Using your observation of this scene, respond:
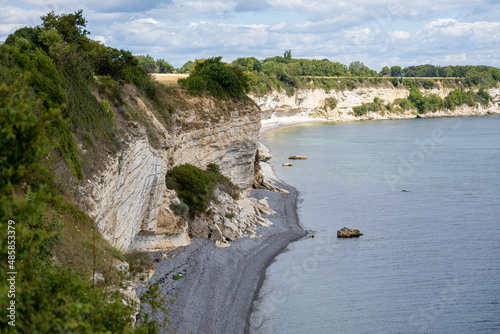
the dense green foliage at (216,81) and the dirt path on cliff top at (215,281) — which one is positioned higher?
the dense green foliage at (216,81)

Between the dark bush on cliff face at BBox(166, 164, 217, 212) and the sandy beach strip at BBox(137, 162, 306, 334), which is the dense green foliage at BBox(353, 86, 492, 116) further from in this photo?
the sandy beach strip at BBox(137, 162, 306, 334)

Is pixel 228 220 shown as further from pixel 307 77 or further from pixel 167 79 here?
pixel 307 77

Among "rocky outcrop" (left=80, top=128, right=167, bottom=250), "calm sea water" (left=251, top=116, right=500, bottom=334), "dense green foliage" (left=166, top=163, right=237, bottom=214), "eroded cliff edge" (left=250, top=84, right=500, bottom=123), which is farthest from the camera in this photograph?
"eroded cliff edge" (left=250, top=84, right=500, bottom=123)

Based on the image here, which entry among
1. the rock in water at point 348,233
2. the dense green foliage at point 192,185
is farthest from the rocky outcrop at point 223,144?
the rock in water at point 348,233

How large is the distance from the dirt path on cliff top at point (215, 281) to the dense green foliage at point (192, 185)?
286cm

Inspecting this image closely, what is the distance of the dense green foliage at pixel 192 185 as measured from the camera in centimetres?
3189

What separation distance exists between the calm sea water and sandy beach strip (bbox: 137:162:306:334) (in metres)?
0.95

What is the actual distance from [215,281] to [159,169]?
7440 millimetres

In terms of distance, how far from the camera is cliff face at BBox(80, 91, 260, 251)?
19109mm

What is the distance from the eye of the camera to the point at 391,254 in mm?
33656

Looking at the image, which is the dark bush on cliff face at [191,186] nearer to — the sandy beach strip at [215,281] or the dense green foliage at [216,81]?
the sandy beach strip at [215,281]

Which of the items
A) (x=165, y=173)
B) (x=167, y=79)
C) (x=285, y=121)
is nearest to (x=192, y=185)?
(x=165, y=173)

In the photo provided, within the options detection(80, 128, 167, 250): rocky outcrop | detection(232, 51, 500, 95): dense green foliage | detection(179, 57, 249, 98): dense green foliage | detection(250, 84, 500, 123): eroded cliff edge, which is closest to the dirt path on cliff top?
detection(80, 128, 167, 250): rocky outcrop

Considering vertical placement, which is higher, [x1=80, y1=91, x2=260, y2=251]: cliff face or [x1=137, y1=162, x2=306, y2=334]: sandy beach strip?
[x1=80, y1=91, x2=260, y2=251]: cliff face
